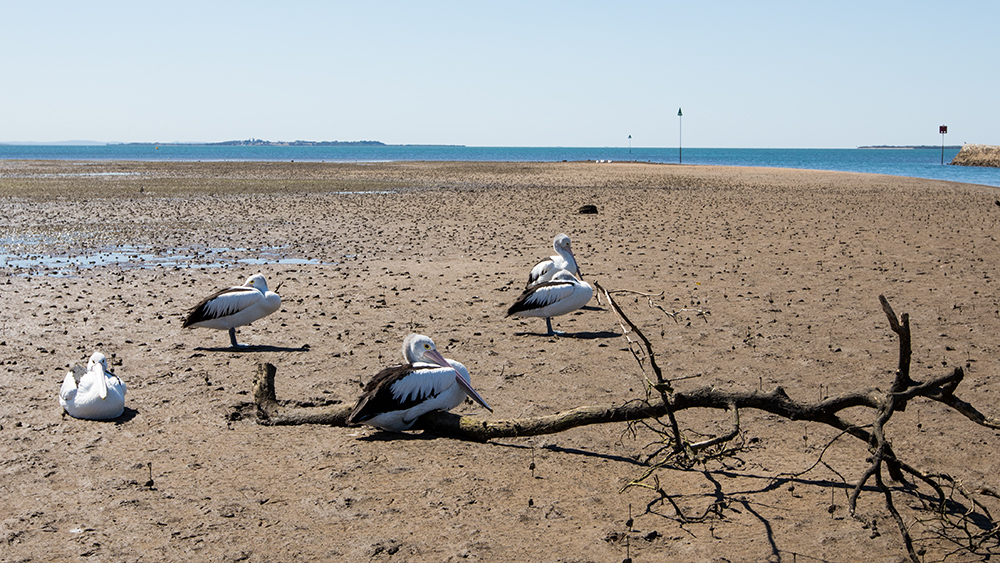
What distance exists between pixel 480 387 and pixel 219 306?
12.6 feet

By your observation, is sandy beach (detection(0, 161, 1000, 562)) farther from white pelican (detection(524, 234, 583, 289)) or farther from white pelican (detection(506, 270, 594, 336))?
white pelican (detection(524, 234, 583, 289))

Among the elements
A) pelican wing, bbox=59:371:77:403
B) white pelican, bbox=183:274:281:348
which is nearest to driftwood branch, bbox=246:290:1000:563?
pelican wing, bbox=59:371:77:403

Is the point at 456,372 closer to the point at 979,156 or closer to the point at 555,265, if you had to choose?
the point at 555,265

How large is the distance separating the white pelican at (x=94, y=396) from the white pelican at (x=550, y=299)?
5.18 metres

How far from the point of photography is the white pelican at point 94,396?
7820 mm

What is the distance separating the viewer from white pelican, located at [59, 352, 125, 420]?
782 centimetres

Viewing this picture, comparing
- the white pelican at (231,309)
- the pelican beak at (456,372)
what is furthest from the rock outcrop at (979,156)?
the pelican beak at (456,372)

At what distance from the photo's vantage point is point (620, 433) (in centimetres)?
757

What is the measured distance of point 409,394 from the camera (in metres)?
7.38

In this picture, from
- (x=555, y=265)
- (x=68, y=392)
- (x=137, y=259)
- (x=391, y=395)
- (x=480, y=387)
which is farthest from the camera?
(x=137, y=259)

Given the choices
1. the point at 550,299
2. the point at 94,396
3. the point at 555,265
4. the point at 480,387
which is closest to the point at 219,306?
the point at 94,396

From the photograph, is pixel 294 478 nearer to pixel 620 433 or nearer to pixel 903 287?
pixel 620 433

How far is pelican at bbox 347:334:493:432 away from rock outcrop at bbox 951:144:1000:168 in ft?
301

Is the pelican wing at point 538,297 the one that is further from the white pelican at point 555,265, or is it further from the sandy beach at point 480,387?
the white pelican at point 555,265
